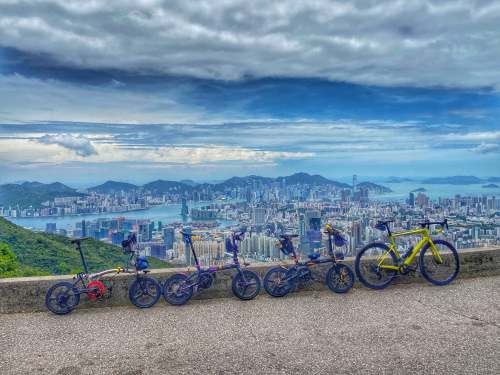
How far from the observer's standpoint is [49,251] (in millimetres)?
22781

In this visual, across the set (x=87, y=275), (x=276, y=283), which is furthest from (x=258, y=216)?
(x=87, y=275)

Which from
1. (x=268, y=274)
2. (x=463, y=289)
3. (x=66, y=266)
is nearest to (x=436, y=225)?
(x=463, y=289)

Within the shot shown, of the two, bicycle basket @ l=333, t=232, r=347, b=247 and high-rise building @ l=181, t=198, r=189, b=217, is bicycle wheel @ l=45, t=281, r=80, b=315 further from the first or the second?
high-rise building @ l=181, t=198, r=189, b=217

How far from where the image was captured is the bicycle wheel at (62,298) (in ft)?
19.3

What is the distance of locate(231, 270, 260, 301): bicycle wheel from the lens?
6410 mm

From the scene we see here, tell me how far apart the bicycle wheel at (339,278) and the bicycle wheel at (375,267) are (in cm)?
21

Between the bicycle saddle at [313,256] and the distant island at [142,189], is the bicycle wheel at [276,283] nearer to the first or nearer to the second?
the bicycle saddle at [313,256]

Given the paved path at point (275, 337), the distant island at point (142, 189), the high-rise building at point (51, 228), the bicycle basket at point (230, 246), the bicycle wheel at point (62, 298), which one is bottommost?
the high-rise building at point (51, 228)

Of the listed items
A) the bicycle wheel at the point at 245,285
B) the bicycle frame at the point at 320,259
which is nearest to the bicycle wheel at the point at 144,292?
the bicycle wheel at the point at 245,285

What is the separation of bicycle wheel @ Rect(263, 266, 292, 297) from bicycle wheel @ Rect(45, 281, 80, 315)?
2.65 metres

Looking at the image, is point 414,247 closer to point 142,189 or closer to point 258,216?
point 258,216

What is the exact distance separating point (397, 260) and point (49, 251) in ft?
66.9

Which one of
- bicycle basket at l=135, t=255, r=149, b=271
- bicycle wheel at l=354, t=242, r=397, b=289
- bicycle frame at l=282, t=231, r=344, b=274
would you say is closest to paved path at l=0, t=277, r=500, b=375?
bicycle wheel at l=354, t=242, r=397, b=289

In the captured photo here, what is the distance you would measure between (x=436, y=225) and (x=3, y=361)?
627 centimetres
